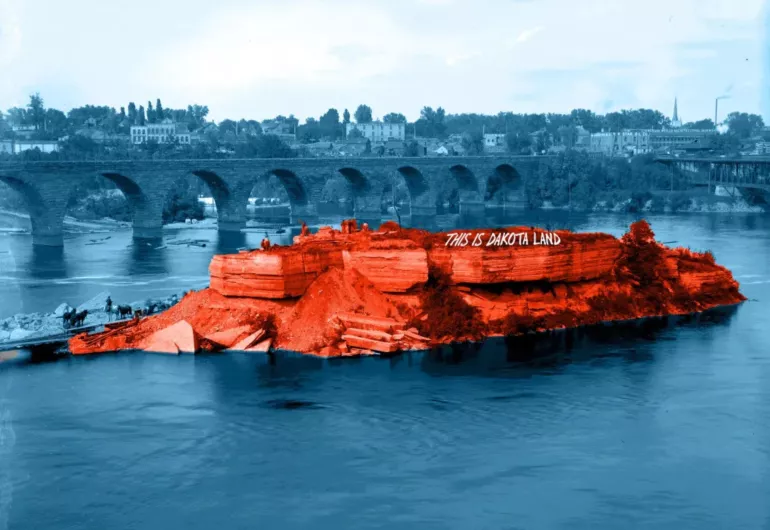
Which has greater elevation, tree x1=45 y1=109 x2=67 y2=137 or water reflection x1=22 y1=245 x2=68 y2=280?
tree x1=45 y1=109 x2=67 y2=137

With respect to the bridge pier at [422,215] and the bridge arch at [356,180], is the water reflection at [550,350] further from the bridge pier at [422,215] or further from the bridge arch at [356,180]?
the bridge arch at [356,180]

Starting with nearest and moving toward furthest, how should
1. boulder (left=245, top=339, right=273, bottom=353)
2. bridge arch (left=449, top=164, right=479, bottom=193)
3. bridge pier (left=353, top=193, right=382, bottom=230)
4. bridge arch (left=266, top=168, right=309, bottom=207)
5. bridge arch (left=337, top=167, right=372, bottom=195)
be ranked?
boulder (left=245, top=339, right=273, bottom=353) < bridge arch (left=266, top=168, right=309, bottom=207) < bridge arch (left=337, top=167, right=372, bottom=195) < bridge pier (left=353, top=193, right=382, bottom=230) < bridge arch (left=449, top=164, right=479, bottom=193)

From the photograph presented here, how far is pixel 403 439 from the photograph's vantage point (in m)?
27.9

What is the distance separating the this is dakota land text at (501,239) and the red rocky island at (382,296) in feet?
0.16

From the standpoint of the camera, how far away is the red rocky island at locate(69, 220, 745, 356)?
38688 mm

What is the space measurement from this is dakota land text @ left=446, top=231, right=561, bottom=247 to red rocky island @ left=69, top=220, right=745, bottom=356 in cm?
5

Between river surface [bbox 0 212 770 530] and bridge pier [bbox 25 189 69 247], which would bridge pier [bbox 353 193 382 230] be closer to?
bridge pier [bbox 25 189 69 247]

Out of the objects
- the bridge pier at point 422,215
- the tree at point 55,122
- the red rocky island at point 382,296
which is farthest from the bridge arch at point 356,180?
the red rocky island at point 382,296

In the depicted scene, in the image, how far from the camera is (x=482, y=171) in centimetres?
12769

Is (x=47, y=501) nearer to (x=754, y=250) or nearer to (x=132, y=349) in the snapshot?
(x=132, y=349)

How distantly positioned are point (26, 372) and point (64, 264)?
34.6m

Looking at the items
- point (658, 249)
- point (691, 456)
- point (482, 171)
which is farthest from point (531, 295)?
point (482, 171)

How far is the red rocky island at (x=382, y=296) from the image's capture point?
38.7 metres

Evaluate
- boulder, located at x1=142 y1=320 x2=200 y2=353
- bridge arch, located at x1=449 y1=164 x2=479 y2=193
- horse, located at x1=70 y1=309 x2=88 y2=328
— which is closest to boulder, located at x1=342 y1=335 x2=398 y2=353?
boulder, located at x1=142 y1=320 x2=200 y2=353
